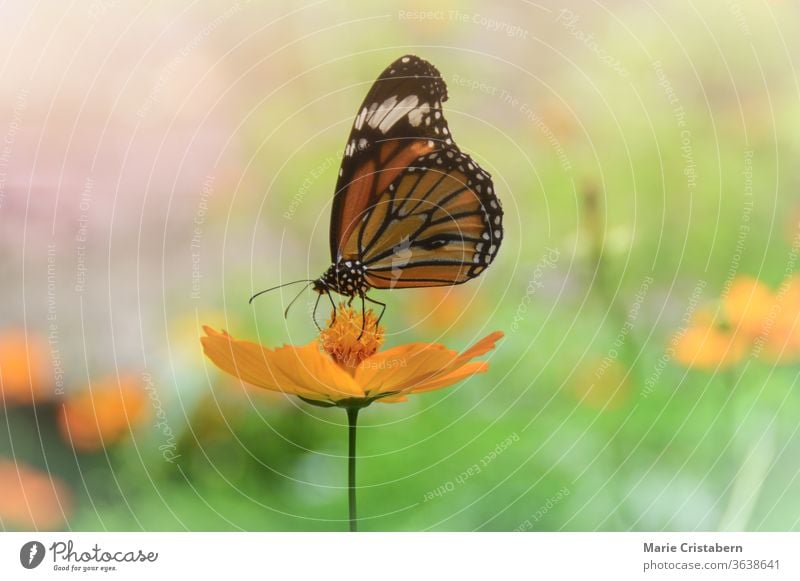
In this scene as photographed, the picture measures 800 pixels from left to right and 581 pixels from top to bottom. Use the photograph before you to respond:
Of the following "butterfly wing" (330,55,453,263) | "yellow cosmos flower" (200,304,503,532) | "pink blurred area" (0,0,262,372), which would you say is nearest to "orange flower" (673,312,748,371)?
"yellow cosmos flower" (200,304,503,532)

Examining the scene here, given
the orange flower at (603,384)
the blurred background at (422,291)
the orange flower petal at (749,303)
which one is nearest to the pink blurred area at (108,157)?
the blurred background at (422,291)

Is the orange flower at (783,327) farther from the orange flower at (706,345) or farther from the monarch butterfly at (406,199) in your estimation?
the monarch butterfly at (406,199)

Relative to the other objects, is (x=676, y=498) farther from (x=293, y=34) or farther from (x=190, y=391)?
(x=293, y=34)

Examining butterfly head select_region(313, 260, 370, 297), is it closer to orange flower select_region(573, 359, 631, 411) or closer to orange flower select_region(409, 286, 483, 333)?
orange flower select_region(409, 286, 483, 333)

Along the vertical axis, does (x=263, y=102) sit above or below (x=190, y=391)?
above

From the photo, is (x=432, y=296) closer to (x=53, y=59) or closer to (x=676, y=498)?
(x=676, y=498)

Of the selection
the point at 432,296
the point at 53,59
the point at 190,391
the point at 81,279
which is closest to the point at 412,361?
the point at 432,296
